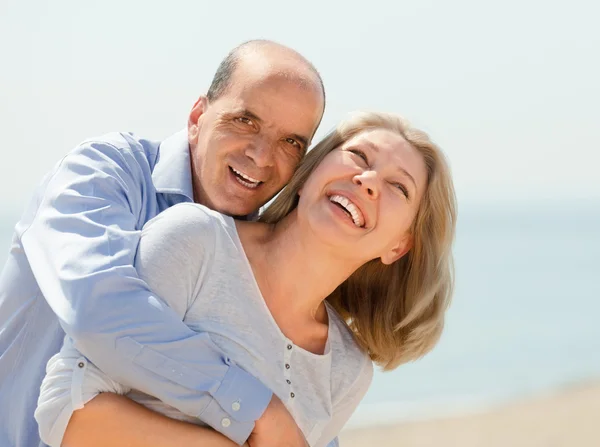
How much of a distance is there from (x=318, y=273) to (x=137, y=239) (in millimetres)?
652

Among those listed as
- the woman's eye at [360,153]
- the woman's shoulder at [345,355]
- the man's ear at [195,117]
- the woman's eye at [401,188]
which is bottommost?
the woman's shoulder at [345,355]

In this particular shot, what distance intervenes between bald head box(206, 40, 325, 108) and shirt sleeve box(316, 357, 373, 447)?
1.01 m

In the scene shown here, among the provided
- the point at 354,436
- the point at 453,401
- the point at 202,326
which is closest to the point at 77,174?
the point at 202,326

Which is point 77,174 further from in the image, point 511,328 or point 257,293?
point 511,328

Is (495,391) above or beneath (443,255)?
beneath

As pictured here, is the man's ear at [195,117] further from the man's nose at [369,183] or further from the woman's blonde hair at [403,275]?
the man's nose at [369,183]

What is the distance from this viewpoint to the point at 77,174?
2.79 metres

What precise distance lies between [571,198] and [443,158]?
296ft

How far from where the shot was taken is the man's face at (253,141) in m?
3.11

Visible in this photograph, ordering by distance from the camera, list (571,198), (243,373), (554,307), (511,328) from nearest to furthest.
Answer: (243,373) < (511,328) < (554,307) < (571,198)

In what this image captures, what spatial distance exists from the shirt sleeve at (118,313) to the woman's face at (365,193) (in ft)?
1.83

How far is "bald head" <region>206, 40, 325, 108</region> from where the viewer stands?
10.3ft

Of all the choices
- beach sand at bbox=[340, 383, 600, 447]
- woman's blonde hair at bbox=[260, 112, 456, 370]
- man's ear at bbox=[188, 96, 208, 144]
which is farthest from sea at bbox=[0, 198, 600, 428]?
man's ear at bbox=[188, 96, 208, 144]

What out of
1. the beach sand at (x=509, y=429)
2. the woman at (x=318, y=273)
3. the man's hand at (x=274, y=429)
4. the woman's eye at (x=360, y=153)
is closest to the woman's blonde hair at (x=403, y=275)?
the woman at (x=318, y=273)
